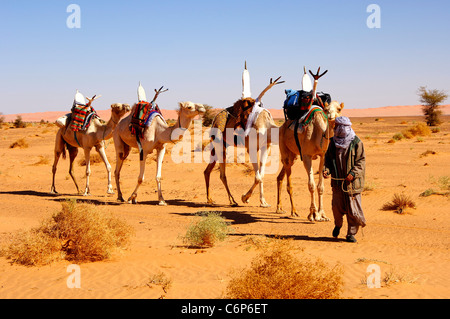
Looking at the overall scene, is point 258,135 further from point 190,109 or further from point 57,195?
point 57,195

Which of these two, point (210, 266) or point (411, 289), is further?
point (210, 266)

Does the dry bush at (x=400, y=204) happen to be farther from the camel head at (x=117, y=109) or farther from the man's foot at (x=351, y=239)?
the camel head at (x=117, y=109)

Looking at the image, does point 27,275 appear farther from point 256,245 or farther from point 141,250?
point 256,245

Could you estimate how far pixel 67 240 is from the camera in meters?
7.98

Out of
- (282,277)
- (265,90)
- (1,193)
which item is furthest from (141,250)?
(1,193)

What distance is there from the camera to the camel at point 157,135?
13.0m

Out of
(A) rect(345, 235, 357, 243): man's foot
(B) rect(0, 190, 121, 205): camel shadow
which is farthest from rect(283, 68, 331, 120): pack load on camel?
(B) rect(0, 190, 121, 205): camel shadow

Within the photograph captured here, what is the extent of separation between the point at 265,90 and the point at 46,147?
26980mm

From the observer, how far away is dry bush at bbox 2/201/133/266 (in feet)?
24.8

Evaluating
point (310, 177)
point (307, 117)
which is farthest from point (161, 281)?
point (307, 117)

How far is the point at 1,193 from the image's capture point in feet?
55.4

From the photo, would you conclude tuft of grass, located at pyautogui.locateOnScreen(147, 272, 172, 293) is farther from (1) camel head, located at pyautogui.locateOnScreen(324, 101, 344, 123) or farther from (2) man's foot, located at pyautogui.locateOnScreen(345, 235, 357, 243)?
(1) camel head, located at pyautogui.locateOnScreen(324, 101, 344, 123)

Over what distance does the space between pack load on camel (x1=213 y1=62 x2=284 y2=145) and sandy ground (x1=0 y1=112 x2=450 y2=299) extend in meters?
2.19

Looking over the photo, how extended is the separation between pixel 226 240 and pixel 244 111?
4429 mm
